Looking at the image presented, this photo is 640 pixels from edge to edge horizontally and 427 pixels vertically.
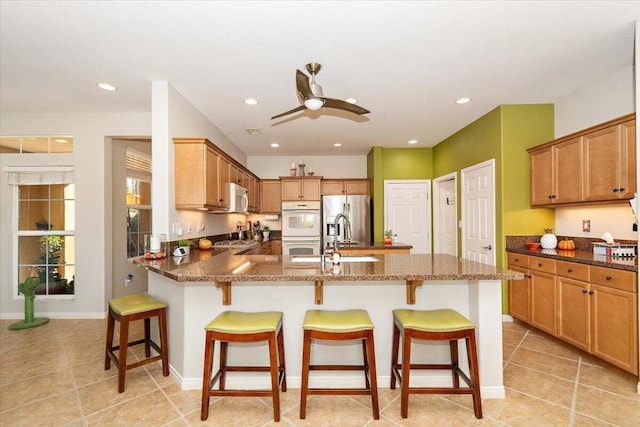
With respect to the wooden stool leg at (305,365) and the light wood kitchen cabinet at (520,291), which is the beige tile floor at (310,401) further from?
the light wood kitchen cabinet at (520,291)

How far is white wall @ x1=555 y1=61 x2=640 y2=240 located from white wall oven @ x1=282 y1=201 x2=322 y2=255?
357cm

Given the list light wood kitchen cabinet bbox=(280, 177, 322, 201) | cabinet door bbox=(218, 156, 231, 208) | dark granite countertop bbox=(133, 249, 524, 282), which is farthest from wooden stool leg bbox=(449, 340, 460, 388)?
light wood kitchen cabinet bbox=(280, 177, 322, 201)

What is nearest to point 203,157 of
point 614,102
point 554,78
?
point 554,78

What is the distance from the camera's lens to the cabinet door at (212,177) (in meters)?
3.25

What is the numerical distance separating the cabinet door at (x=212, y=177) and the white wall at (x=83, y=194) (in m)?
1.15

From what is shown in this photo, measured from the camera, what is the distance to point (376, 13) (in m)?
1.96

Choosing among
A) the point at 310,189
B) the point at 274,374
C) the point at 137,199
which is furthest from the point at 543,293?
the point at 137,199

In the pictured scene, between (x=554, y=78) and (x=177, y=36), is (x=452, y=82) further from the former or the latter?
(x=177, y=36)

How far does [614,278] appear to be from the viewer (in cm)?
232

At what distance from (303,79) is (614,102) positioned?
3.02 m

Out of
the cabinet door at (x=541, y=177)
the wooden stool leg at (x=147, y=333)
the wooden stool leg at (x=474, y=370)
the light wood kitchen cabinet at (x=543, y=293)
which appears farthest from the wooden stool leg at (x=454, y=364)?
the wooden stool leg at (x=147, y=333)

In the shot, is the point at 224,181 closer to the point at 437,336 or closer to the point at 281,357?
the point at 281,357

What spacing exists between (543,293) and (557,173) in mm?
1254

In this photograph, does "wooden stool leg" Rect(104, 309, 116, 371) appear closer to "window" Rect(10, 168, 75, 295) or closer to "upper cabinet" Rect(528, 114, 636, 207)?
"window" Rect(10, 168, 75, 295)
